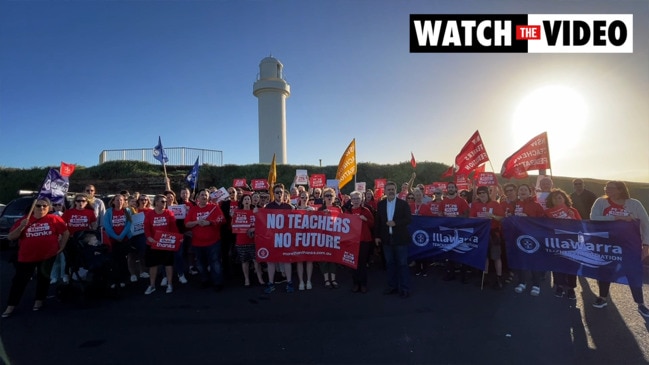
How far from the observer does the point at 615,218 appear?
17.5 ft

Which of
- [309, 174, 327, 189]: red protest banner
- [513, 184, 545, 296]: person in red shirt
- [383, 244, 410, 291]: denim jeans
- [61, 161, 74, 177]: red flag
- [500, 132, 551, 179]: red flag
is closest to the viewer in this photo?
[383, 244, 410, 291]: denim jeans

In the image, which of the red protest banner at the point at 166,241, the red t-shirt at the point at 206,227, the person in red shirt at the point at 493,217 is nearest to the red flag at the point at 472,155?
the person in red shirt at the point at 493,217

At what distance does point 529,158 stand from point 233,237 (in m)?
8.70

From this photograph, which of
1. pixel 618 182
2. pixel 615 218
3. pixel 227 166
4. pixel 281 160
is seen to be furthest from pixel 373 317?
pixel 281 160

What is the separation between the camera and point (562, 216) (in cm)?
594

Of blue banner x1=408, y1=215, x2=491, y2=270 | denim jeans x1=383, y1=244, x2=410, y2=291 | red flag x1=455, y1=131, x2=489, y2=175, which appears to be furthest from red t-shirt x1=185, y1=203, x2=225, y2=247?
red flag x1=455, y1=131, x2=489, y2=175

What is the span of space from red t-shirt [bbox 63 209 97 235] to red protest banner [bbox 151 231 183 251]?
144 centimetres

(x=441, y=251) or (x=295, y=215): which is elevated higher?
(x=295, y=215)

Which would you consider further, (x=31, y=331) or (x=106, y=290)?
(x=106, y=290)

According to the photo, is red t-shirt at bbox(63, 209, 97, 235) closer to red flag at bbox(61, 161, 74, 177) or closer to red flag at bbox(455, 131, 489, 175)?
red flag at bbox(61, 161, 74, 177)

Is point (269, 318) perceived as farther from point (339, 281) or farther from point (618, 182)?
point (618, 182)

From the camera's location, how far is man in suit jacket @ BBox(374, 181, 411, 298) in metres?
5.80

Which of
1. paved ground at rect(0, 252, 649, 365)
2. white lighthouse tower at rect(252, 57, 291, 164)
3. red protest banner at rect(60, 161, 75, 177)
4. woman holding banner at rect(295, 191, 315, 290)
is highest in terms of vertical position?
white lighthouse tower at rect(252, 57, 291, 164)

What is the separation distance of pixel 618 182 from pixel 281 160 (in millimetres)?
25534
